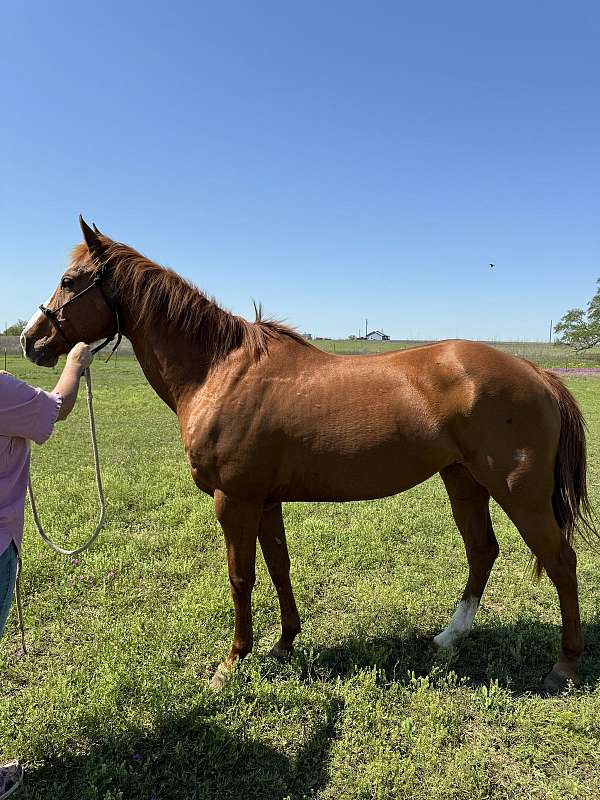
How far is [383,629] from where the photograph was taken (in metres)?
3.29

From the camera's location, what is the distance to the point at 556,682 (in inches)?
108

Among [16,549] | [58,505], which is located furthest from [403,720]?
[58,505]

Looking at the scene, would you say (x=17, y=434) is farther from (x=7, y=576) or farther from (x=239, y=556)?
(x=239, y=556)

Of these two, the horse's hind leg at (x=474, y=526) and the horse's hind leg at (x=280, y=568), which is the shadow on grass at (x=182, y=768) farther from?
the horse's hind leg at (x=474, y=526)

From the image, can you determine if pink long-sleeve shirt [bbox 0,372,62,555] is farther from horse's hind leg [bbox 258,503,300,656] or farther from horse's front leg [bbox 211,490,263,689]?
horse's hind leg [bbox 258,503,300,656]

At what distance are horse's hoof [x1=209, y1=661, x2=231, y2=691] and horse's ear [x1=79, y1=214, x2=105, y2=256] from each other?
103 inches

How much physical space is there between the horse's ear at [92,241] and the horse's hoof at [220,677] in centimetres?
262

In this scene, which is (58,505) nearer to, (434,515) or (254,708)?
(254,708)

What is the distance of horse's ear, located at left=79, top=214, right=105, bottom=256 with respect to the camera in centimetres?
279

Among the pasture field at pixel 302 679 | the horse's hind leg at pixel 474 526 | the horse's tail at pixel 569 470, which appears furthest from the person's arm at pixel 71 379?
the horse's tail at pixel 569 470

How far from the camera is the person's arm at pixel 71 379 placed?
196 cm

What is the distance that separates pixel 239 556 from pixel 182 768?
102cm

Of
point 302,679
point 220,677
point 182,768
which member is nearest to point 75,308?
point 220,677

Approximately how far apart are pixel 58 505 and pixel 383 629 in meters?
3.86
